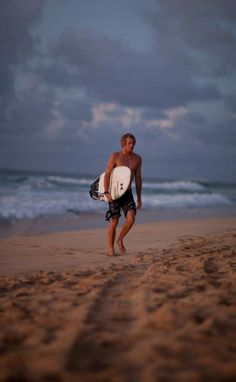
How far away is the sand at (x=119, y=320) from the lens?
71.4 inches

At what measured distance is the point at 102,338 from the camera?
2188mm

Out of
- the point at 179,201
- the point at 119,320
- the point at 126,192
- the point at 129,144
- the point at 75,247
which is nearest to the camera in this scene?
the point at 119,320

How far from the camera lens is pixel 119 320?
8.25ft

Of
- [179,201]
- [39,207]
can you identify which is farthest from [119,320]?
[179,201]

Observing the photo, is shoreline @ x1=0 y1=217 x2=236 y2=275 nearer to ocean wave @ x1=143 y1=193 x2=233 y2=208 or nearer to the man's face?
the man's face

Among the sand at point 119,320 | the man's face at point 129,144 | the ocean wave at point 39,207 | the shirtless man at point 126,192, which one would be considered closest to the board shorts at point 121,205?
the shirtless man at point 126,192

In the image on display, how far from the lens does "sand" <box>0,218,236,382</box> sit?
5.95 feet

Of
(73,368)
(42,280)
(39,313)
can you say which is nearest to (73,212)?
(42,280)

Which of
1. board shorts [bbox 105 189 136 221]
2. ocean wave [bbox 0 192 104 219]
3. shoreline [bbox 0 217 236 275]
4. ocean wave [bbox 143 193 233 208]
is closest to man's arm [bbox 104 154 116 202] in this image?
board shorts [bbox 105 189 136 221]

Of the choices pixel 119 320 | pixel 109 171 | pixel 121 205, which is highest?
pixel 109 171

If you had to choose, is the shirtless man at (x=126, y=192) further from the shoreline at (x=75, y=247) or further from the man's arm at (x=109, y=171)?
the shoreline at (x=75, y=247)

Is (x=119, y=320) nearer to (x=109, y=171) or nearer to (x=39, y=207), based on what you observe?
(x=109, y=171)

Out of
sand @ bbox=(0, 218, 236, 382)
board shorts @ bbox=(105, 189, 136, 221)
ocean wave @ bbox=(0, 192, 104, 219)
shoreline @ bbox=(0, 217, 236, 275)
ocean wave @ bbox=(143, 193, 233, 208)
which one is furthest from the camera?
ocean wave @ bbox=(143, 193, 233, 208)

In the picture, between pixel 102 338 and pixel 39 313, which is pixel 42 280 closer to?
pixel 39 313
